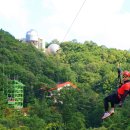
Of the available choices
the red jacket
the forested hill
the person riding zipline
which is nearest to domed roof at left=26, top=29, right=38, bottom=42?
the forested hill

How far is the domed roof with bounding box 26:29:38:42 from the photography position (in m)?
116

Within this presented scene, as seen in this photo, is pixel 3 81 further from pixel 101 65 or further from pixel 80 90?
pixel 101 65

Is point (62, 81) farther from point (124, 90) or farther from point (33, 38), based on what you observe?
point (124, 90)

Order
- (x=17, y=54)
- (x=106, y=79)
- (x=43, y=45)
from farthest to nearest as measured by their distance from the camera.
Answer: (x=43, y=45) → (x=17, y=54) → (x=106, y=79)

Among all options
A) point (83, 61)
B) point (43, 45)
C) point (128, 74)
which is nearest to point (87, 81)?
point (83, 61)

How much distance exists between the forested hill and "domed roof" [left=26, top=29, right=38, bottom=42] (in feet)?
20.7

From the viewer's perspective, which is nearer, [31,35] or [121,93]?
[121,93]

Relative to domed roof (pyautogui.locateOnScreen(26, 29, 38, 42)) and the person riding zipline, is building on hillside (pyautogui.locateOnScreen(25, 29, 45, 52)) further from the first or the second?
the person riding zipline

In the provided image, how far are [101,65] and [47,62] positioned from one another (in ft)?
57.2

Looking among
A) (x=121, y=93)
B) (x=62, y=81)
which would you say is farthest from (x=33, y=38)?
(x=121, y=93)

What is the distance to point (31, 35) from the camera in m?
117

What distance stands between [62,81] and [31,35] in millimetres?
34439

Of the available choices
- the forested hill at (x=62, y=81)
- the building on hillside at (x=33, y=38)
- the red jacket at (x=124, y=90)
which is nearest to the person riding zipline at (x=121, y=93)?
the red jacket at (x=124, y=90)

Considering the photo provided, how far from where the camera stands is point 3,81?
64.9 metres
